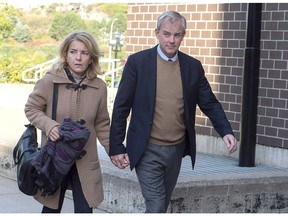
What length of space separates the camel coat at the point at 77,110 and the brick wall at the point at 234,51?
4024mm

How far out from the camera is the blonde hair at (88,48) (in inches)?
216

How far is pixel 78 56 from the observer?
5.44m

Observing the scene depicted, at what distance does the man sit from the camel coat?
0.49ft

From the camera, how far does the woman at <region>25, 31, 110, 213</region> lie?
5.46 m

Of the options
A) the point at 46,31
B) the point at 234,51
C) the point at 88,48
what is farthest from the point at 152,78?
the point at 46,31

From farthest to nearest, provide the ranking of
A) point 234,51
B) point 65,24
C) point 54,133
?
point 65,24
point 234,51
point 54,133

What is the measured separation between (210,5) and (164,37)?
16.0 ft

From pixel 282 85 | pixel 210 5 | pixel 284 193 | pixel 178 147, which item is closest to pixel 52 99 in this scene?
pixel 178 147

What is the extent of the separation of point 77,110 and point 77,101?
63mm

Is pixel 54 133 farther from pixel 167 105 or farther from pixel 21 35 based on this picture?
pixel 21 35

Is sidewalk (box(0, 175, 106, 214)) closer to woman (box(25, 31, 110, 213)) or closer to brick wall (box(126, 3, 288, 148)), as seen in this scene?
woman (box(25, 31, 110, 213))

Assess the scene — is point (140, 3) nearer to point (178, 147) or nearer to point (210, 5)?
point (210, 5)

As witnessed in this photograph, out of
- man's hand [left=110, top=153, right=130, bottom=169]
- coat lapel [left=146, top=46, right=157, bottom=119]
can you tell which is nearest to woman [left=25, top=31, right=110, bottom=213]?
man's hand [left=110, top=153, right=130, bottom=169]

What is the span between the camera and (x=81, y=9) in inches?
1907
